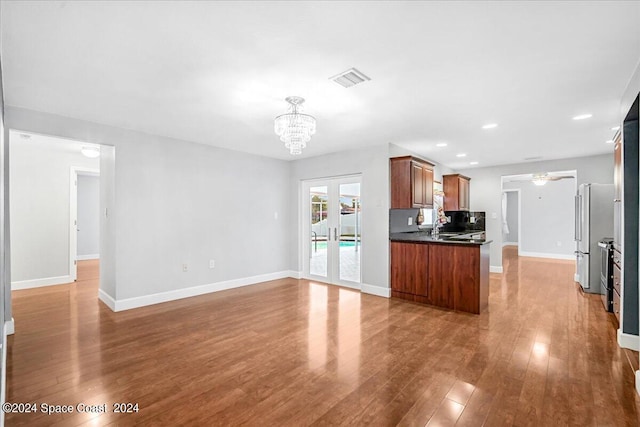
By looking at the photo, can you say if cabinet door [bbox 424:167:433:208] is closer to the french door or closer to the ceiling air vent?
the french door

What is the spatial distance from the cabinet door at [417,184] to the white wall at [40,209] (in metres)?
5.84

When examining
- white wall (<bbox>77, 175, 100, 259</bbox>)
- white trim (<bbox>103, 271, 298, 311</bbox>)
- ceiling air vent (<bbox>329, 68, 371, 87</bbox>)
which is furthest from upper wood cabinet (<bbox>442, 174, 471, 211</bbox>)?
A: white wall (<bbox>77, 175, 100, 259</bbox>)

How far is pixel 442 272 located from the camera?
4.41m

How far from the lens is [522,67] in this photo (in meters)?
2.44

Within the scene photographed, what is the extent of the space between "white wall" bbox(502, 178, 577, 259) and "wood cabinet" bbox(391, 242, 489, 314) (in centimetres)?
681

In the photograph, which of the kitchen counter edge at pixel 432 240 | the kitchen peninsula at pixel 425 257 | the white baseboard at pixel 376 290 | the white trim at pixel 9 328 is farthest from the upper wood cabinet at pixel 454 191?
the white trim at pixel 9 328

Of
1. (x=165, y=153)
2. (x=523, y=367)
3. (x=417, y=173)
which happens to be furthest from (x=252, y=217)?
(x=523, y=367)

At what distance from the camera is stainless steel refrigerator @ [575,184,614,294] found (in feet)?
16.5

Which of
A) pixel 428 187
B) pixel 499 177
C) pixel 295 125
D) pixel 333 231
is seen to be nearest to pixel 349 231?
pixel 333 231

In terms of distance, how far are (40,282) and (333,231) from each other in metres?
5.50

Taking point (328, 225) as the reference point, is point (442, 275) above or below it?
below

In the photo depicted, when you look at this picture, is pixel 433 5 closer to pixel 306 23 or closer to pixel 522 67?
pixel 306 23

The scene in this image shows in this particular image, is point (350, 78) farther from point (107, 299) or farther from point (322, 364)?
point (107, 299)

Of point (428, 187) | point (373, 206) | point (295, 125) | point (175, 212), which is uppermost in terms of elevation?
point (295, 125)
